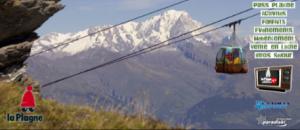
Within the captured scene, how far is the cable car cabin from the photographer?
24234 mm

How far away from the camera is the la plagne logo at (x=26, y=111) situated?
572 inches

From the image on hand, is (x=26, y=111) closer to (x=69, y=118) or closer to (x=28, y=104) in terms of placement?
(x=28, y=104)

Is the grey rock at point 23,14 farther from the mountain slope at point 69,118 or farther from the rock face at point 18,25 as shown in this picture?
the mountain slope at point 69,118

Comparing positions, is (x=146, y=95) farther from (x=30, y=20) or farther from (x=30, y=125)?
(x=30, y=20)

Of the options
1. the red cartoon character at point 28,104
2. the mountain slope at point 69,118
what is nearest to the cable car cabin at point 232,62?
the mountain slope at point 69,118

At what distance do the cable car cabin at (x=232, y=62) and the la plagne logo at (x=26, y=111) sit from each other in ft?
35.9

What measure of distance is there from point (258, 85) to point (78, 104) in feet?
34.2

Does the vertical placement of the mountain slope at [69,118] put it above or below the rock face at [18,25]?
below

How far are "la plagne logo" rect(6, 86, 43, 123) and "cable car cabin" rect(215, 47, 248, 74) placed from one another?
1093cm

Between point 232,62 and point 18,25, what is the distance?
1003 cm

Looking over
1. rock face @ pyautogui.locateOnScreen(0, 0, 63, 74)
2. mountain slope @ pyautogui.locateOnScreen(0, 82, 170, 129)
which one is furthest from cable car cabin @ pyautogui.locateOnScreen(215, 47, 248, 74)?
mountain slope @ pyautogui.locateOnScreen(0, 82, 170, 129)

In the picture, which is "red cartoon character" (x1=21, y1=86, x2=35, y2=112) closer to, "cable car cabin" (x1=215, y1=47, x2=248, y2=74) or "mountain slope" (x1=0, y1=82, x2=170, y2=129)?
"mountain slope" (x1=0, y1=82, x2=170, y2=129)

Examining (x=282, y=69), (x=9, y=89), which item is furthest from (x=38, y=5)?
(x=282, y=69)

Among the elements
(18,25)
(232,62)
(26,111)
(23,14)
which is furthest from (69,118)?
(232,62)
